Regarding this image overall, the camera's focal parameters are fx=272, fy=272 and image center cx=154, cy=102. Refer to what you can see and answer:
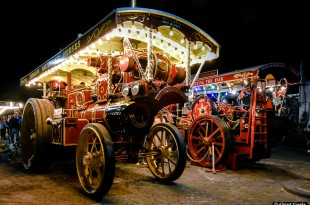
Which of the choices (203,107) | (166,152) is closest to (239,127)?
(203,107)

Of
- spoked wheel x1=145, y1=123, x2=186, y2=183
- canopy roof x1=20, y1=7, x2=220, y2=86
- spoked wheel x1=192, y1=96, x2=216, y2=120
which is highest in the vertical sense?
canopy roof x1=20, y1=7, x2=220, y2=86

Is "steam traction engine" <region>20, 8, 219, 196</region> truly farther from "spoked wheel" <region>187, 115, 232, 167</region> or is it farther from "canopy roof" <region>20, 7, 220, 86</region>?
"spoked wheel" <region>187, 115, 232, 167</region>

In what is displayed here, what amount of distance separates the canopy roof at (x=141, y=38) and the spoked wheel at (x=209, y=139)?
1817 millimetres

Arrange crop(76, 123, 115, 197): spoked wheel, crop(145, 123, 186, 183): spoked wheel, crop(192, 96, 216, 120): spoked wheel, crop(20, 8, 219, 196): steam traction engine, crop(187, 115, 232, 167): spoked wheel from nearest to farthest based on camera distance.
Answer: crop(76, 123, 115, 197): spoked wheel
crop(20, 8, 219, 196): steam traction engine
crop(145, 123, 186, 183): spoked wheel
crop(187, 115, 232, 167): spoked wheel
crop(192, 96, 216, 120): spoked wheel

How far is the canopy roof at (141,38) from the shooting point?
4651mm

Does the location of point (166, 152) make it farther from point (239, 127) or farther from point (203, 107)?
point (203, 107)

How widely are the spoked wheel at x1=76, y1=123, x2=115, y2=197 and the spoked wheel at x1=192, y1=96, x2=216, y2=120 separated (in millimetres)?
4418

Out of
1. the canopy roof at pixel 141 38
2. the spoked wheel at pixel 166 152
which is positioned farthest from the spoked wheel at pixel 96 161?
the canopy roof at pixel 141 38

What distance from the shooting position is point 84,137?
184 inches

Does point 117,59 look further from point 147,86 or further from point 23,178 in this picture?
point 23,178

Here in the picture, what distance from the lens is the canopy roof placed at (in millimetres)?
4651

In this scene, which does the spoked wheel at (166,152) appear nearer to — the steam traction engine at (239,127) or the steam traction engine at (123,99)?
the steam traction engine at (123,99)

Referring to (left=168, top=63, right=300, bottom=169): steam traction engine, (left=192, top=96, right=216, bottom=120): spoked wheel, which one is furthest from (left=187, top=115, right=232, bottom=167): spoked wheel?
(left=192, top=96, right=216, bottom=120): spoked wheel

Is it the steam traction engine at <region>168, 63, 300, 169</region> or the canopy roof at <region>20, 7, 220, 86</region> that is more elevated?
the canopy roof at <region>20, 7, 220, 86</region>
